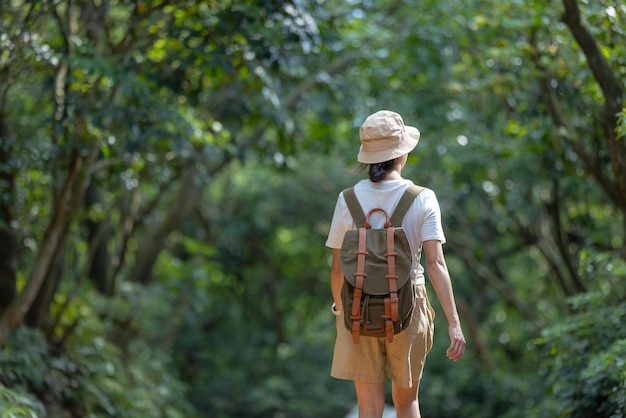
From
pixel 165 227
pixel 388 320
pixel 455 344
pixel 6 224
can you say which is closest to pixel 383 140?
pixel 388 320

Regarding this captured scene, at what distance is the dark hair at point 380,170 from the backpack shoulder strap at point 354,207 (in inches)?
5.0

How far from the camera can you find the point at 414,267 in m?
4.08

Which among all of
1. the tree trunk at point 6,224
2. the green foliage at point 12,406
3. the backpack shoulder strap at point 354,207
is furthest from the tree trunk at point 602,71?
the tree trunk at point 6,224

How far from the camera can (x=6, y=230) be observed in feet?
23.8

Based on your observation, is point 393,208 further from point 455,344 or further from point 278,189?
point 278,189

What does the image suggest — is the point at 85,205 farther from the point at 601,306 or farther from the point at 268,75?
the point at 601,306

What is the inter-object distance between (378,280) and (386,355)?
46 centimetres

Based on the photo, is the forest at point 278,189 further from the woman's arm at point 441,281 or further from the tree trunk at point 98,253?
the woman's arm at point 441,281

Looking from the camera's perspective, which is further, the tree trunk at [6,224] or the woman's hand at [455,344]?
the tree trunk at [6,224]

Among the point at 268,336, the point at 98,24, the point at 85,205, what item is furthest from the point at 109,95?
the point at 268,336

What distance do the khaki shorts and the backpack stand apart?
0.13 m

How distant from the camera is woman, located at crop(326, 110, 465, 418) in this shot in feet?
13.2

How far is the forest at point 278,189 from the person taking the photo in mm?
6844

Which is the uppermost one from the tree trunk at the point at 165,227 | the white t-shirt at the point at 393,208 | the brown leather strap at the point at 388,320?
the white t-shirt at the point at 393,208
